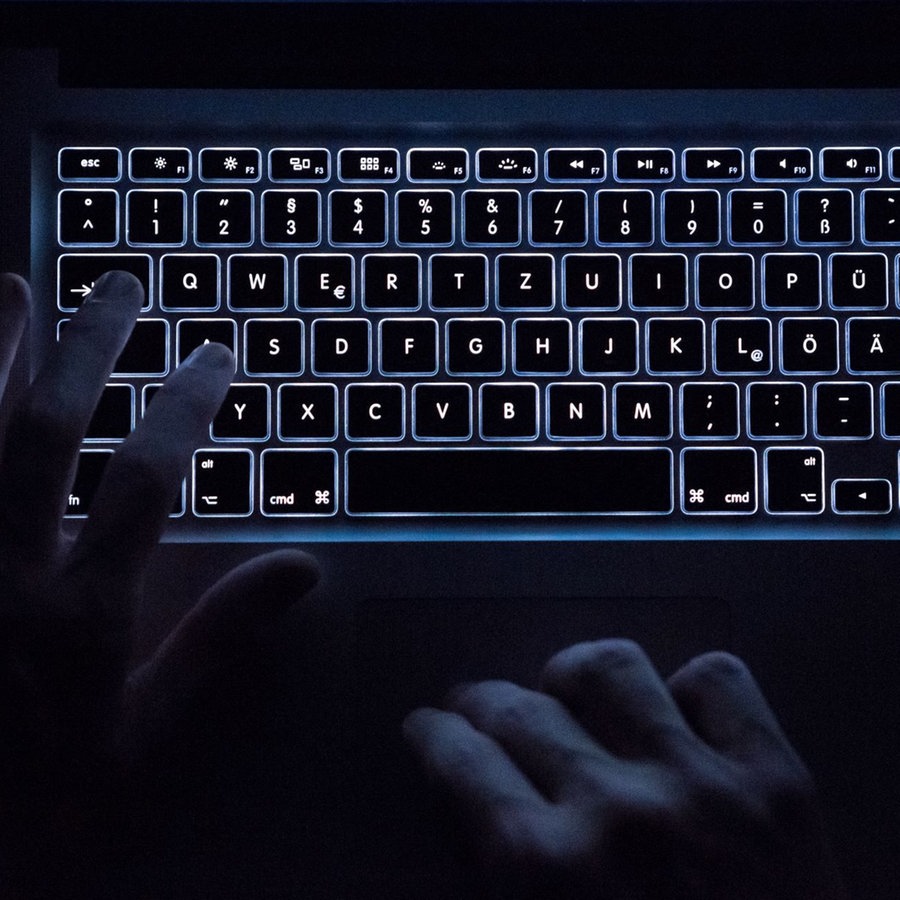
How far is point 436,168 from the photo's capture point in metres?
0.86

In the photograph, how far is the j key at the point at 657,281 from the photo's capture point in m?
0.86

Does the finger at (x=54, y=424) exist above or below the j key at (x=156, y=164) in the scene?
below

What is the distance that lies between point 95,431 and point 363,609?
284 millimetres

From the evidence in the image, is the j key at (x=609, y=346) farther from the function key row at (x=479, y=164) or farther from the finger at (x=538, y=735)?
the finger at (x=538, y=735)

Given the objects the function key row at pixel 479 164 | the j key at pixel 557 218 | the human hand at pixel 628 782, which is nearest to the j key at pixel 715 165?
the function key row at pixel 479 164

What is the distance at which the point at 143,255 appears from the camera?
0.85 m

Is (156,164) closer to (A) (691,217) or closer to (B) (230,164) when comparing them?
(B) (230,164)

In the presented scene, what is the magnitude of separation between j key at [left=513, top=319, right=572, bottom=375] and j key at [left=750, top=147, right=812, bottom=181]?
0.74ft

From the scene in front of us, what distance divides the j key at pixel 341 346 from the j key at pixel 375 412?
0.7 inches

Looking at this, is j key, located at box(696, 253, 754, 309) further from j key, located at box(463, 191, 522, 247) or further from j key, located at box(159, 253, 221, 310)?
j key, located at box(159, 253, 221, 310)

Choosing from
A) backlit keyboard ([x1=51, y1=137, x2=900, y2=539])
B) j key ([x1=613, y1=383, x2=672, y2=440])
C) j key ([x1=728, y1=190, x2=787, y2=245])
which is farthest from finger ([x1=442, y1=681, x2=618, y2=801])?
j key ([x1=728, y1=190, x2=787, y2=245])

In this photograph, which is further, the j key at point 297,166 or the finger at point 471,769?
the j key at point 297,166

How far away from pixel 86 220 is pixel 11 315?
109 millimetres

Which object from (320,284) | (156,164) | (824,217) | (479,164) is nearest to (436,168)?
(479,164)
